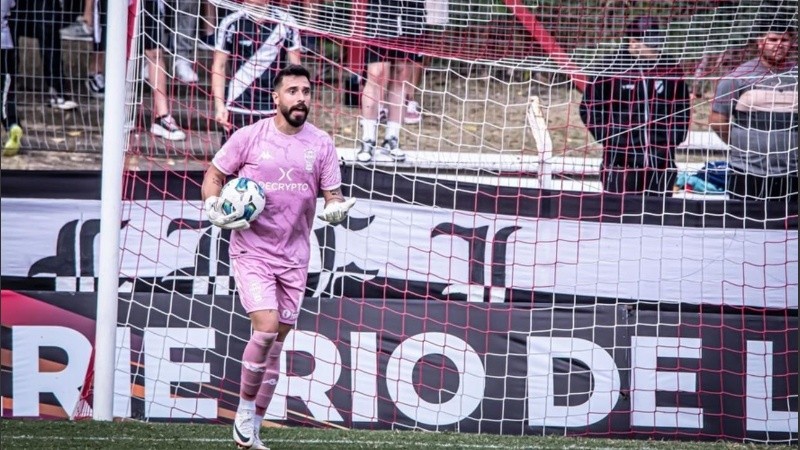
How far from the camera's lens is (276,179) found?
19.1 ft

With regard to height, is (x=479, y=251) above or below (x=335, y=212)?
below

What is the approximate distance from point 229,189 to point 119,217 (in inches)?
49.3

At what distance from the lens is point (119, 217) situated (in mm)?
6527

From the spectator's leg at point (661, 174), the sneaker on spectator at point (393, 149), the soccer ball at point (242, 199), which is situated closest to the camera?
the soccer ball at point (242, 199)

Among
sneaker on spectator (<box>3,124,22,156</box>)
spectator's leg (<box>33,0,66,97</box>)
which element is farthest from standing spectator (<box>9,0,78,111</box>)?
sneaker on spectator (<box>3,124,22,156</box>)

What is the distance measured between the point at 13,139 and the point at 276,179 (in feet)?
12.6

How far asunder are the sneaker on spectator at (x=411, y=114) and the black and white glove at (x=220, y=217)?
8.19 ft

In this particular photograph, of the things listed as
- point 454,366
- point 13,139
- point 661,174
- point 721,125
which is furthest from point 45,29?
point 721,125

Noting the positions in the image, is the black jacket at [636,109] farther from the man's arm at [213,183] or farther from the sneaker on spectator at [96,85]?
the sneaker on spectator at [96,85]

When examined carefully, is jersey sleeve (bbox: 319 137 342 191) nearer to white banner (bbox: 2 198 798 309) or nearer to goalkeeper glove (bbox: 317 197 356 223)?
goalkeeper glove (bbox: 317 197 356 223)

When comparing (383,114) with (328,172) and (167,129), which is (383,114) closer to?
(167,129)

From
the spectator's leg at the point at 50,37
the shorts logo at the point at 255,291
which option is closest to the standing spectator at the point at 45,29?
the spectator's leg at the point at 50,37

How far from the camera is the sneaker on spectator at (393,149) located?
793cm

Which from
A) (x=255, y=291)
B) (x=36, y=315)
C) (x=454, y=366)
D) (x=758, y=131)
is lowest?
(x=454, y=366)
